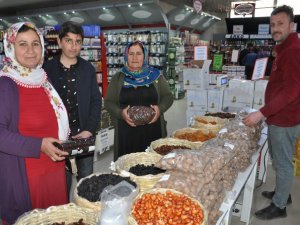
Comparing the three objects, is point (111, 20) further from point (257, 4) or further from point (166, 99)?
point (166, 99)

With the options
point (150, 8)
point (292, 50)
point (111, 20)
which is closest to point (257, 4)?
point (150, 8)

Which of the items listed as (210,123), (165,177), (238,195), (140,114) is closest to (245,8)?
(210,123)

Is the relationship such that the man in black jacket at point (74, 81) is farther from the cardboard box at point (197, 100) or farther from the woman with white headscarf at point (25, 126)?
the cardboard box at point (197, 100)

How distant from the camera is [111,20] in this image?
41.7 feet

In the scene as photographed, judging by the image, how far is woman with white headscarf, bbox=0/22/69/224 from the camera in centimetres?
158

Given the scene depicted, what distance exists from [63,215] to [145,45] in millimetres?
9860

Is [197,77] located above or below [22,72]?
below

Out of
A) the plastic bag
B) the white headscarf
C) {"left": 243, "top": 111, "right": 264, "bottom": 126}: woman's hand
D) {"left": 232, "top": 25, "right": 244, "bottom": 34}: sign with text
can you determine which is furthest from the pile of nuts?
{"left": 232, "top": 25, "right": 244, "bottom": 34}: sign with text

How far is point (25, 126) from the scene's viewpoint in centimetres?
168

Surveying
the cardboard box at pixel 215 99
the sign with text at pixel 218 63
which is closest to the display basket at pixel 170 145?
the cardboard box at pixel 215 99

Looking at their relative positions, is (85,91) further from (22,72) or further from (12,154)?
(12,154)

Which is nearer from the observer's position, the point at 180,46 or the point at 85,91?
the point at 85,91

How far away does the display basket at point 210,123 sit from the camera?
293 cm

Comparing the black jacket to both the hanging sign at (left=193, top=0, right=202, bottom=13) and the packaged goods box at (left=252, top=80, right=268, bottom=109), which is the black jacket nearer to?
the packaged goods box at (left=252, top=80, right=268, bottom=109)
